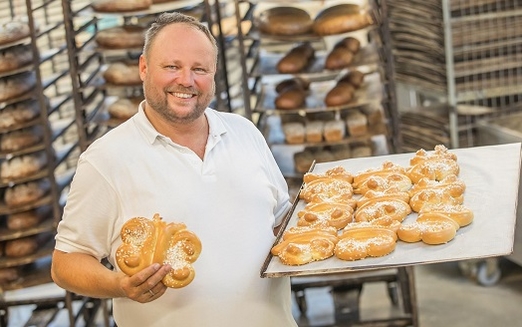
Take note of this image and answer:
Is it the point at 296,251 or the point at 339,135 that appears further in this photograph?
the point at 339,135

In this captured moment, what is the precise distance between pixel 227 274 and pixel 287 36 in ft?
7.26

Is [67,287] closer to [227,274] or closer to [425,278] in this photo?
[227,274]

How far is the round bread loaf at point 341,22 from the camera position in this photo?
14.1ft

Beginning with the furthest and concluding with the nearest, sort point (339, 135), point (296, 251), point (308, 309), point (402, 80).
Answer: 1. point (402, 80)
2. point (308, 309)
3. point (339, 135)
4. point (296, 251)

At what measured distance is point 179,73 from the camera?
231cm

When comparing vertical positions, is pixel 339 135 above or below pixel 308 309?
above

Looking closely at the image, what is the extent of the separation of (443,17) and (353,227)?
3.00 meters

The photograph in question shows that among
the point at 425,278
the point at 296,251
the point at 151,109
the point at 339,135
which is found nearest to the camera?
the point at 296,251

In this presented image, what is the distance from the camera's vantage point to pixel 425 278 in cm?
525

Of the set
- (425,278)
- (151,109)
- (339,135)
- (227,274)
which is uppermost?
(151,109)

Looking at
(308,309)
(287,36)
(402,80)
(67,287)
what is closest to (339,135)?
(287,36)

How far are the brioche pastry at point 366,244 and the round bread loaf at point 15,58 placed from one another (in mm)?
2172

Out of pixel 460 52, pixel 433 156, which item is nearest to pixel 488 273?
pixel 460 52

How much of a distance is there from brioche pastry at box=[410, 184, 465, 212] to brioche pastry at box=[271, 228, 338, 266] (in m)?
0.31
